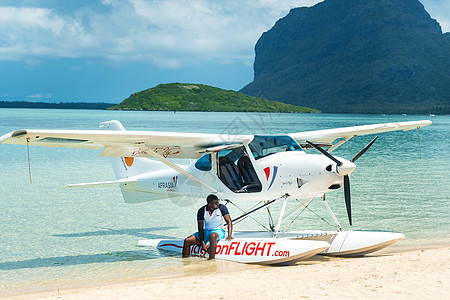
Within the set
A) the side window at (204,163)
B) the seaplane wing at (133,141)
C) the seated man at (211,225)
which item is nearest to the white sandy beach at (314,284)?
the seated man at (211,225)

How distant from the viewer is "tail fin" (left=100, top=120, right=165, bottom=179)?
1138cm

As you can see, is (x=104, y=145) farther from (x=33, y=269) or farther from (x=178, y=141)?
(x=33, y=269)

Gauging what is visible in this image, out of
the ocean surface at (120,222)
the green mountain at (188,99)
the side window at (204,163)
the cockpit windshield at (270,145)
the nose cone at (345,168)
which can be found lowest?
the ocean surface at (120,222)

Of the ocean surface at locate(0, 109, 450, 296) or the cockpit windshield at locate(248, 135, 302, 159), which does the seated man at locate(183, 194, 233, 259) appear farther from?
the cockpit windshield at locate(248, 135, 302, 159)

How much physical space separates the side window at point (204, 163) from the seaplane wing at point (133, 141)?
0.13 metres

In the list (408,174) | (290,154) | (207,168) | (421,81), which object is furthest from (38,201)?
(421,81)

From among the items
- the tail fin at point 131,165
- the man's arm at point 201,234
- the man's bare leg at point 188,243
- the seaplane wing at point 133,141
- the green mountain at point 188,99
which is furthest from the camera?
the green mountain at point 188,99

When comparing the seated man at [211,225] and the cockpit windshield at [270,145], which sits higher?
the cockpit windshield at [270,145]

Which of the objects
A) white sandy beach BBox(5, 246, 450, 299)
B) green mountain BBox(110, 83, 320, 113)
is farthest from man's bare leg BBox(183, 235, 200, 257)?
green mountain BBox(110, 83, 320, 113)

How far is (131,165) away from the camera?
11.7 m

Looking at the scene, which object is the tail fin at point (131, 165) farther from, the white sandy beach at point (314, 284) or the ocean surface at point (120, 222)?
the white sandy beach at point (314, 284)

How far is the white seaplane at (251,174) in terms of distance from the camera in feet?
26.7

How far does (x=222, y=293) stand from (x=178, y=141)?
3.74 m

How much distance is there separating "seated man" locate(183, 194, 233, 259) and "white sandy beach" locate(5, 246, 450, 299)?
3.47 ft
